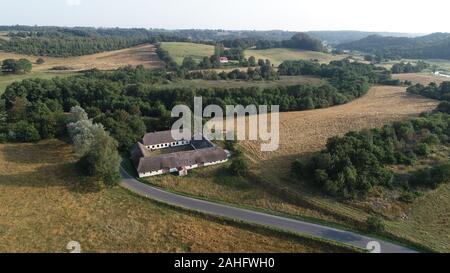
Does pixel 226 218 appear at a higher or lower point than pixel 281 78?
lower

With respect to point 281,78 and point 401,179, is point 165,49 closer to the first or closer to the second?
point 281,78

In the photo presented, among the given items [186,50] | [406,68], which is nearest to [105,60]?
[186,50]

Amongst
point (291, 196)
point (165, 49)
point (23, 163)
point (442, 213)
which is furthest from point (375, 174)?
point (165, 49)

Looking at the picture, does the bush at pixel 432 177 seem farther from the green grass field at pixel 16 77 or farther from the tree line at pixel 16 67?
the tree line at pixel 16 67

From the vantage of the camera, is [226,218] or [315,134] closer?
[226,218]

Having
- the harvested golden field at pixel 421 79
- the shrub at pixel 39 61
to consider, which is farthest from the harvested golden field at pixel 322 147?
the shrub at pixel 39 61
